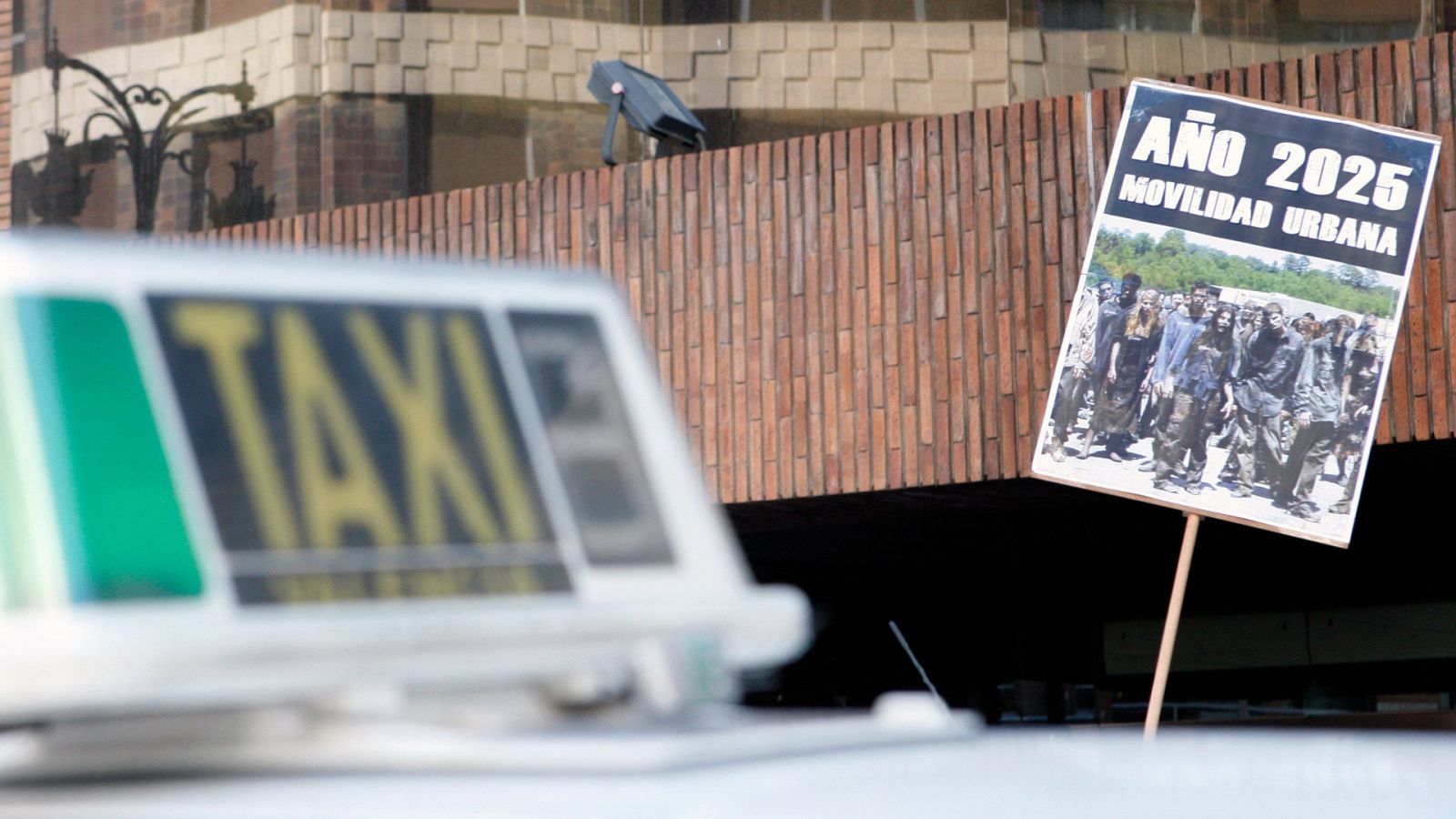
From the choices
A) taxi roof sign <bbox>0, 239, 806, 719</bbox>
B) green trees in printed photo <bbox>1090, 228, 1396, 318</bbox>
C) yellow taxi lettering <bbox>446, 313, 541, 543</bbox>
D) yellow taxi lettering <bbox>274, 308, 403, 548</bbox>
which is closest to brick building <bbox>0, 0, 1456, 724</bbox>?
green trees in printed photo <bbox>1090, 228, 1396, 318</bbox>

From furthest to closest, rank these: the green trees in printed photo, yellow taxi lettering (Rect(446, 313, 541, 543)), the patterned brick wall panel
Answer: the patterned brick wall panel, the green trees in printed photo, yellow taxi lettering (Rect(446, 313, 541, 543))

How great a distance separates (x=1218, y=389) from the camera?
17.9ft

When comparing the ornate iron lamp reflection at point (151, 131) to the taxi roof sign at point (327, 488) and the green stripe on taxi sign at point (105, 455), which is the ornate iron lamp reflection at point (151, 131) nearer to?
the taxi roof sign at point (327, 488)

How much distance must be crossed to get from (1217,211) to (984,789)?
4417mm

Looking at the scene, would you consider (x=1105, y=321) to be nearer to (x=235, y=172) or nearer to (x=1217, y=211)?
(x=1217, y=211)

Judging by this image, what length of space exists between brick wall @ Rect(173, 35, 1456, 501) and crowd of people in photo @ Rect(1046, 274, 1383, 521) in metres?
2.07

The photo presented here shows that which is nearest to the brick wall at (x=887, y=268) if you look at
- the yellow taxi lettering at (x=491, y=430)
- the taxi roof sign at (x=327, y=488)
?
the taxi roof sign at (x=327, y=488)

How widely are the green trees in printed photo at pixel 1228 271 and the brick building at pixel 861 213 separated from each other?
6.47 ft

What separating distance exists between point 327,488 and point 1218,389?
4.30 metres

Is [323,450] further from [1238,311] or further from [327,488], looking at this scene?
[1238,311]

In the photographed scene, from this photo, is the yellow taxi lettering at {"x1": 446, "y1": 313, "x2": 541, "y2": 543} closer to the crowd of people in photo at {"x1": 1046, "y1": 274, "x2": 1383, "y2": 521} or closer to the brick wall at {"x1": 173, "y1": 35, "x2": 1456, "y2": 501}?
the crowd of people in photo at {"x1": 1046, "y1": 274, "x2": 1383, "y2": 521}

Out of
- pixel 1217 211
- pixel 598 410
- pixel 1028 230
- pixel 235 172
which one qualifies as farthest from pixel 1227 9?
pixel 598 410

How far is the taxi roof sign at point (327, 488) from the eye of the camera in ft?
4.70

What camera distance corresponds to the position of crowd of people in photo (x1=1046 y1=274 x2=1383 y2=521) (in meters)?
5.25
